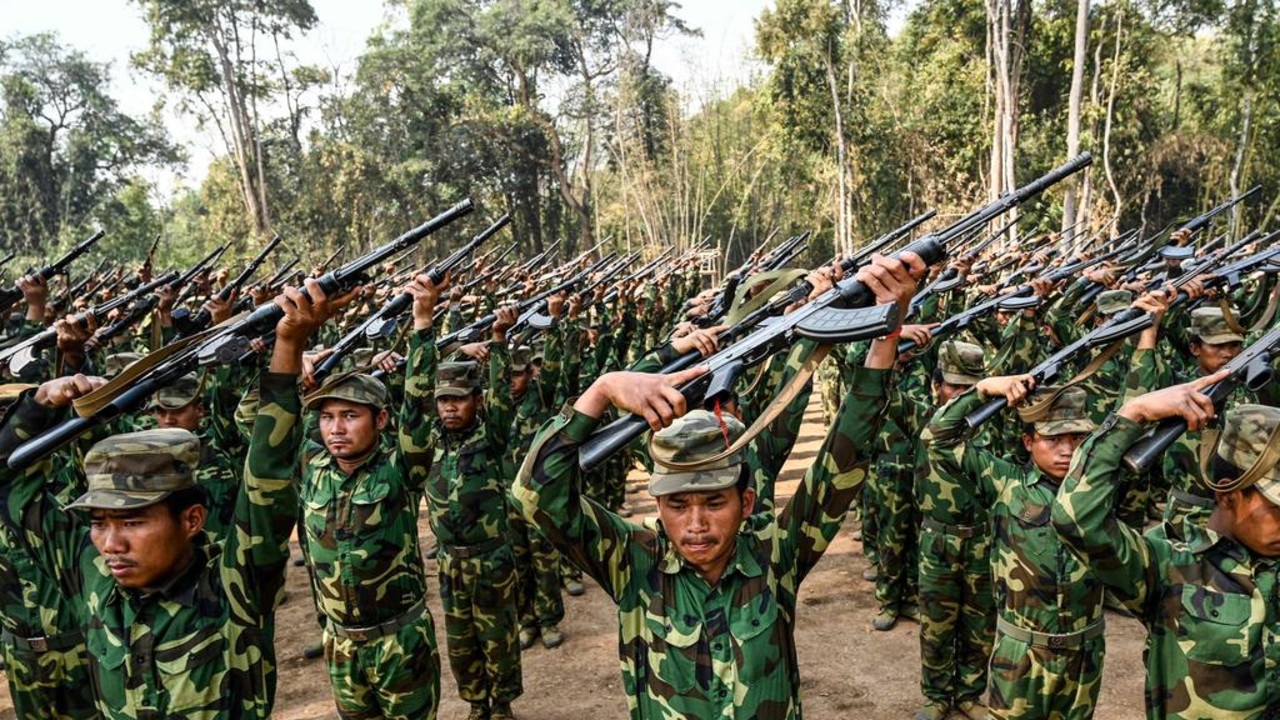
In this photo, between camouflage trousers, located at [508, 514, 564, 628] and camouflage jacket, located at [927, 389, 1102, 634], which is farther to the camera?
camouflage trousers, located at [508, 514, 564, 628]

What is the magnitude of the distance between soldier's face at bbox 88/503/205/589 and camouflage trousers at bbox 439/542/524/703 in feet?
9.26

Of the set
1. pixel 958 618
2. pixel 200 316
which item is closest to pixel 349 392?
pixel 200 316

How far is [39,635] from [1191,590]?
5.13 metres

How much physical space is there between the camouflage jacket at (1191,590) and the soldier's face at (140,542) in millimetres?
2949

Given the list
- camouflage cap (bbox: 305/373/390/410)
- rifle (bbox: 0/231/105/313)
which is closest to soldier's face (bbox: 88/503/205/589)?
camouflage cap (bbox: 305/373/390/410)

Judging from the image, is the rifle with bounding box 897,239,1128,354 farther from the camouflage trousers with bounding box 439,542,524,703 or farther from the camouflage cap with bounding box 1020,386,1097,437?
the camouflage trousers with bounding box 439,542,524,703

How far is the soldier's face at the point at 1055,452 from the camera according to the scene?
419 centimetres

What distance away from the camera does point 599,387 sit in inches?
98.1

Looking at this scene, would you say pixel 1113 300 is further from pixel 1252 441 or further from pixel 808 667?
pixel 1252 441

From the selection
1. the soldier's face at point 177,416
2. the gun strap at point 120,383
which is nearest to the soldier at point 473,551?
the soldier's face at point 177,416

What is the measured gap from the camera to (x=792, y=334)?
8.93 feet

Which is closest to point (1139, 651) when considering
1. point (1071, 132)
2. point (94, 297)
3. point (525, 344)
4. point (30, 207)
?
point (525, 344)

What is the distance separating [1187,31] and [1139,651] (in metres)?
24.4

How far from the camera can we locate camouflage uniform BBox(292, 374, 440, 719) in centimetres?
422
